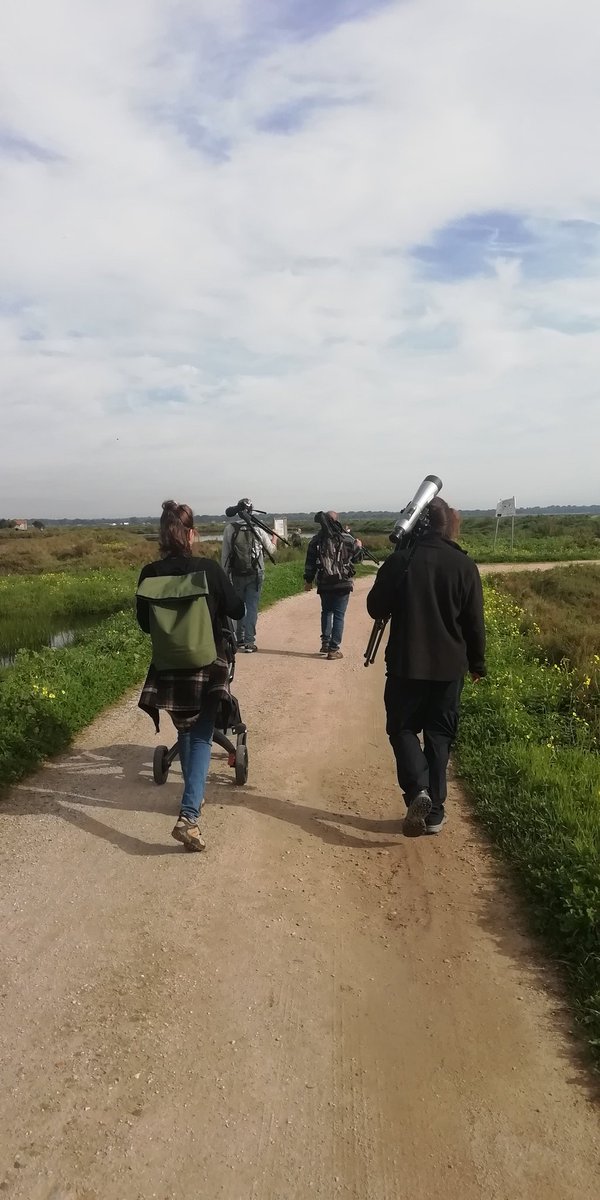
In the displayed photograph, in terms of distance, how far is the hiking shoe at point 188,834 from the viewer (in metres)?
4.11

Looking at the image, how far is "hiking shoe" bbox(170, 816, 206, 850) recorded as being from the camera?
4109mm

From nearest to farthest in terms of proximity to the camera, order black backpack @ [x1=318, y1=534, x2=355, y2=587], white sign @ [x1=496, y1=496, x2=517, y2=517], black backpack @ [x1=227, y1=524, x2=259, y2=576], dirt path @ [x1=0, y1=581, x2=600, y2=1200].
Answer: dirt path @ [x1=0, y1=581, x2=600, y2=1200] < black backpack @ [x1=227, y1=524, x2=259, y2=576] < black backpack @ [x1=318, y1=534, x2=355, y2=587] < white sign @ [x1=496, y1=496, x2=517, y2=517]

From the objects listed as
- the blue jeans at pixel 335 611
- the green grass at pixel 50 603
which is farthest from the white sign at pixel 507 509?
the blue jeans at pixel 335 611

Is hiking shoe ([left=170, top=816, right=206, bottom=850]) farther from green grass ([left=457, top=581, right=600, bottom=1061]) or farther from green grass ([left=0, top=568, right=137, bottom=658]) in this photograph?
green grass ([left=0, top=568, right=137, bottom=658])

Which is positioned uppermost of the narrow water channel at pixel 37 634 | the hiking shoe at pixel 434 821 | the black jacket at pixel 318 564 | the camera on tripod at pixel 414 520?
the camera on tripod at pixel 414 520

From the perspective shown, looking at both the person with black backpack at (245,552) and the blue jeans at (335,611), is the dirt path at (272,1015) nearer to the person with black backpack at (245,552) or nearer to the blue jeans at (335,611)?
the person with black backpack at (245,552)

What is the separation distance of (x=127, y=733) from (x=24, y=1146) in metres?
4.23

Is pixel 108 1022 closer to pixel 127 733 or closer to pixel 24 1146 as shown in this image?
pixel 24 1146

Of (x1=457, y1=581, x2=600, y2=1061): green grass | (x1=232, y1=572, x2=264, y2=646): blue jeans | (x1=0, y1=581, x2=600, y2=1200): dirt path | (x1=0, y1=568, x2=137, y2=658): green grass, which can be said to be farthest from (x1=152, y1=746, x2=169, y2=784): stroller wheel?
(x1=0, y1=568, x2=137, y2=658): green grass

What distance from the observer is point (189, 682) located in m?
4.27

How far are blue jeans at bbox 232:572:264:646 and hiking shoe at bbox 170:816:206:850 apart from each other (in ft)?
13.9

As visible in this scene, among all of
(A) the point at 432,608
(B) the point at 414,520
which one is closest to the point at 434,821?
(A) the point at 432,608

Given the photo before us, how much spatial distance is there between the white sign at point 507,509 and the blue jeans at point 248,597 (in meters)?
22.1

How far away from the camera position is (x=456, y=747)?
235 inches
